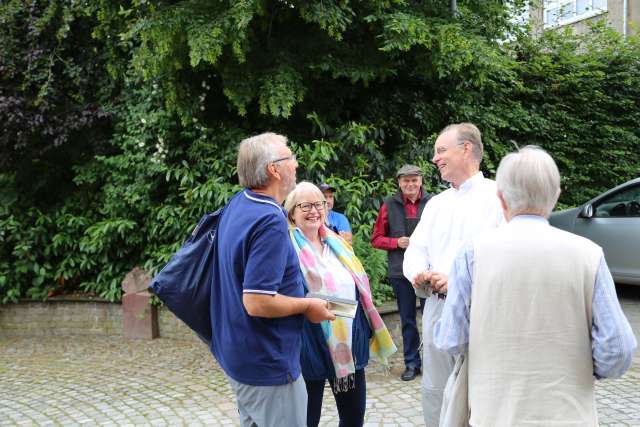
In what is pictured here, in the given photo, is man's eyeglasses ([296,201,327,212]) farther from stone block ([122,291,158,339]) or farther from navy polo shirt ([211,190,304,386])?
stone block ([122,291,158,339])

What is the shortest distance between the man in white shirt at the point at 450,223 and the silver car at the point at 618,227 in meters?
5.46

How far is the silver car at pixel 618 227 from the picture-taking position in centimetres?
783

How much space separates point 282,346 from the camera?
8.38ft

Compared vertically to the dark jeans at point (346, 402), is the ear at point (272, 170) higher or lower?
higher

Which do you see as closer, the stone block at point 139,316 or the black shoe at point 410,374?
the black shoe at point 410,374

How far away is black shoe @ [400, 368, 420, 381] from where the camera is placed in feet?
18.1

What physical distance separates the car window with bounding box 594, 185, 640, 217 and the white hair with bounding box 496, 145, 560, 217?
21.6 feet

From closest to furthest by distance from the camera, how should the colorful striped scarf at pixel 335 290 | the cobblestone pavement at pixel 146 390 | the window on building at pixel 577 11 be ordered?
the colorful striped scarf at pixel 335 290
the cobblestone pavement at pixel 146 390
the window on building at pixel 577 11

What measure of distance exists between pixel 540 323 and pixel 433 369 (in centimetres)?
126

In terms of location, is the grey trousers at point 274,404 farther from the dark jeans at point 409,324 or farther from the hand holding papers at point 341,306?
the dark jeans at point 409,324

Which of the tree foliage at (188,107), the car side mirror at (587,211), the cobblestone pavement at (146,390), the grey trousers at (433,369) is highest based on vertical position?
the tree foliage at (188,107)

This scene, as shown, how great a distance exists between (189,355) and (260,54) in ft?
11.7

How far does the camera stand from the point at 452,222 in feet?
10.7

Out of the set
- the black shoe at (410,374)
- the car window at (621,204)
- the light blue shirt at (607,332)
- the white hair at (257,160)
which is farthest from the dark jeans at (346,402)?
the car window at (621,204)
